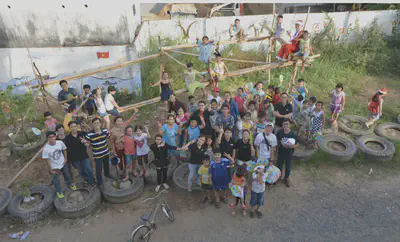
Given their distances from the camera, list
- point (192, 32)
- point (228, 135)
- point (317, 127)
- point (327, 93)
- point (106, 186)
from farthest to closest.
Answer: point (192, 32), point (327, 93), point (317, 127), point (106, 186), point (228, 135)

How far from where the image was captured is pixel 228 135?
5789mm

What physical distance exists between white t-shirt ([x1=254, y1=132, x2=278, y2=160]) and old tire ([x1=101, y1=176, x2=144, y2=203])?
276 cm

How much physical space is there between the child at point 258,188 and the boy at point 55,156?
387cm

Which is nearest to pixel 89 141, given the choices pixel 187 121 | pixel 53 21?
pixel 187 121

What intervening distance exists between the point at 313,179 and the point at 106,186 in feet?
16.0

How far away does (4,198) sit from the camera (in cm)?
599

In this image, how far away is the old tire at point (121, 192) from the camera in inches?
238

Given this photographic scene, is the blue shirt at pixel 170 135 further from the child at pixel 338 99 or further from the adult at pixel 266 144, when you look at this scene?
the child at pixel 338 99

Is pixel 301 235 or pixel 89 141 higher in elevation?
pixel 89 141

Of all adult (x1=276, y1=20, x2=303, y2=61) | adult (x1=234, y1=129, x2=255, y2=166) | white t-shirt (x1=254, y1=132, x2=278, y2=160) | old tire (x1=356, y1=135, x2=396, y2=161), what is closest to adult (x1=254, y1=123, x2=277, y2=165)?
Answer: white t-shirt (x1=254, y1=132, x2=278, y2=160)

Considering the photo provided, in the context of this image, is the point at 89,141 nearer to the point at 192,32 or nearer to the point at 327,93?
the point at 192,32

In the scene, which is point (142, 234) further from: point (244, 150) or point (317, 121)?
point (317, 121)

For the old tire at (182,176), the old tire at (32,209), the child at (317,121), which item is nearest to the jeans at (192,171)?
the old tire at (182,176)

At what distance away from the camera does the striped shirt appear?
19.0 ft
